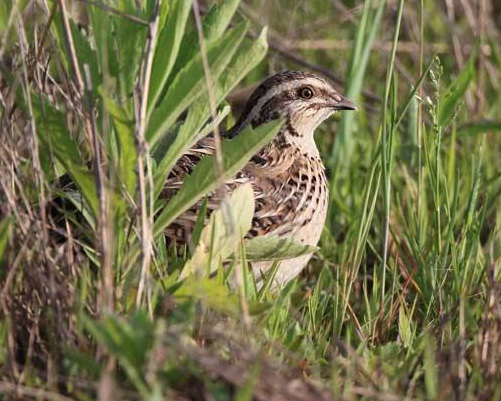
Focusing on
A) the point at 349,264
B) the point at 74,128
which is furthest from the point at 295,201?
the point at 74,128

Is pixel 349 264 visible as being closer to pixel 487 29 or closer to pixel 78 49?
pixel 78 49

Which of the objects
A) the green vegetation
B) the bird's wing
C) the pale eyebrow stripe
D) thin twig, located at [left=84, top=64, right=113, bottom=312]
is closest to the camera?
the green vegetation

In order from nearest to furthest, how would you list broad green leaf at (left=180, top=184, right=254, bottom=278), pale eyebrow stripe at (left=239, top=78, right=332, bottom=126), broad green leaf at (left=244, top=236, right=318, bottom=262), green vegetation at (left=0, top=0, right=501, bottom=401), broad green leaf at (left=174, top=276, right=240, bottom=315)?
1. green vegetation at (left=0, top=0, right=501, bottom=401)
2. broad green leaf at (left=174, top=276, right=240, bottom=315)
3. broad green leaf at (left=180, top=184, right=254, bottom=278)
4. broad green leaf at (left=244, top=236, right=318, bottom=262)
5. pale eyebrow stripe at (left=239, top=78, right=332, bottom=126)

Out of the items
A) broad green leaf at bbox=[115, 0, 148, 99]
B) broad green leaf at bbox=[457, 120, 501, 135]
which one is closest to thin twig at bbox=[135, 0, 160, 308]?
broad green leaf at bbox=[115, 0, 148, 99]

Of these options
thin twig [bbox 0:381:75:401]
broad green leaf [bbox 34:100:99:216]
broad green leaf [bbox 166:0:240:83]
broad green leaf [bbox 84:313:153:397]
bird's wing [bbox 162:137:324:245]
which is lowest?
thin twig [bbox 0:381:75:401]

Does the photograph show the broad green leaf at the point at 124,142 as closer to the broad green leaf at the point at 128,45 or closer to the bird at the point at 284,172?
the broad green leaf at the point at 128,45

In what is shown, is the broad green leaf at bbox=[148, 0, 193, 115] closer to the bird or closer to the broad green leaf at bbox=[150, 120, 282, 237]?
the broad green leaf at bbox=[150, 120, 282, 237]

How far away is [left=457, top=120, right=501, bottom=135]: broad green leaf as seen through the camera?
194 inches

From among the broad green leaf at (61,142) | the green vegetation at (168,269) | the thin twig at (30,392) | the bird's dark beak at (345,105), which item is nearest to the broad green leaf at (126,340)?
the green vegetation at (168,269)

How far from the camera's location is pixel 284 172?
4449mm

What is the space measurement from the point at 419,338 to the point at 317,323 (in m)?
0.42

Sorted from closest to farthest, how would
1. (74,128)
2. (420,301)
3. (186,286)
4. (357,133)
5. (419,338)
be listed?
1. (186,286)
2. (419,338)
3. (420,301)
4. (74,128)
5. (357,133)

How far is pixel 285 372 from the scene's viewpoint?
2.99 meters

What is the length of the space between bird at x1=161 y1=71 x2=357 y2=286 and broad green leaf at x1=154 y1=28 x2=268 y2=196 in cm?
54
